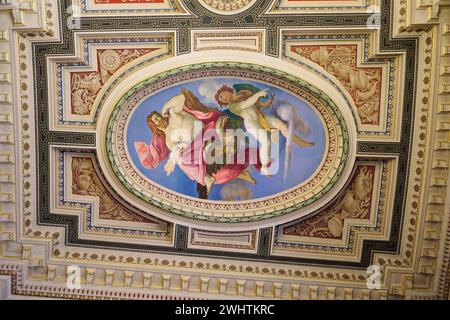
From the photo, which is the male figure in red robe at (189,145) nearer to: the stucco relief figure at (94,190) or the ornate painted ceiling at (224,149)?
the ornate painted ceiling at (224,149)

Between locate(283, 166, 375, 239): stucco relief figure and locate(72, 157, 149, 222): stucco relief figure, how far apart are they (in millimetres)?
3106

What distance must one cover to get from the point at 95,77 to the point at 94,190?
2.13 m

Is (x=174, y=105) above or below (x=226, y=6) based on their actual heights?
below

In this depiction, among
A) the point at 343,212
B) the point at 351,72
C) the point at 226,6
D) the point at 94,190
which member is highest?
the point at 226,6

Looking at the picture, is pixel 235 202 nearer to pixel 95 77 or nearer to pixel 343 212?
pixel 343 212

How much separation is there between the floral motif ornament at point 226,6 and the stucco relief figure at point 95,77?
50.6 inches

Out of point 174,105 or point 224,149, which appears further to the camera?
point 224,149

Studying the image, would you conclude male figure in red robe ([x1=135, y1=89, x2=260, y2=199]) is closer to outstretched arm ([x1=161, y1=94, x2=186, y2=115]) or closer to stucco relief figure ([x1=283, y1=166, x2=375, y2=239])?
outstretched arm ([x1=161, y1=94, x2=186, y2=115])

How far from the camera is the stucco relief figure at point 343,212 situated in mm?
8586

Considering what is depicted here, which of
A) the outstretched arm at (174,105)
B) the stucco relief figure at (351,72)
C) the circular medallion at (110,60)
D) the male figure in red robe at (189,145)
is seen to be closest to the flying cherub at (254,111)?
the male figure in red robe at (189,145)

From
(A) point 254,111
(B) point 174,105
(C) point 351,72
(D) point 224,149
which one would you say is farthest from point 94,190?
Result: (C) point 351,72

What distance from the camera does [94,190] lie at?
8969 millimetres

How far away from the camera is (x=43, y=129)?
853 centimetres

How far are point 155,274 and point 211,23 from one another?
460 centimetres
